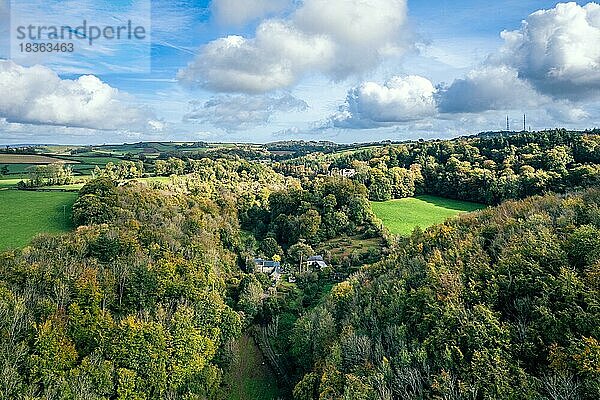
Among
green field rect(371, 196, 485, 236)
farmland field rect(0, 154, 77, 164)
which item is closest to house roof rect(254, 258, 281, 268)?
green field rect(371, 196, 485, 236)

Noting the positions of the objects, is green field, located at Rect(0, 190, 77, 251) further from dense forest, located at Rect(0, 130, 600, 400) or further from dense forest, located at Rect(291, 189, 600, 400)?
dense forest, located at Rect(291, 189, 600, 400)

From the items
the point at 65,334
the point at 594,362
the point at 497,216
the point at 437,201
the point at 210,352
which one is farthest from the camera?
the point at 437,201

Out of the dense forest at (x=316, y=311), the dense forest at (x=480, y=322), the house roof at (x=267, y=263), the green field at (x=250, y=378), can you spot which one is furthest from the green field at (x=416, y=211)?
the green field at (x=250, y=378)

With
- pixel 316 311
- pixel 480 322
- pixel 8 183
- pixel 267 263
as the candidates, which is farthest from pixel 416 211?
pixel 8 183

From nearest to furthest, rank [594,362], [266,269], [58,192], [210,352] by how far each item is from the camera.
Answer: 1. [594,362]
2. [210,352]
3. [266,269]
4. [58,192]

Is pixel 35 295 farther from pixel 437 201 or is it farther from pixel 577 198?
pixel 437 201

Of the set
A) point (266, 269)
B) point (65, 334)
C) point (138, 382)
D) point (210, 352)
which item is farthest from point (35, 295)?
point (266, 269)

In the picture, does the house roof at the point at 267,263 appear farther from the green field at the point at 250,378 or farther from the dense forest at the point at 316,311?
the green field at the point at 250,378
